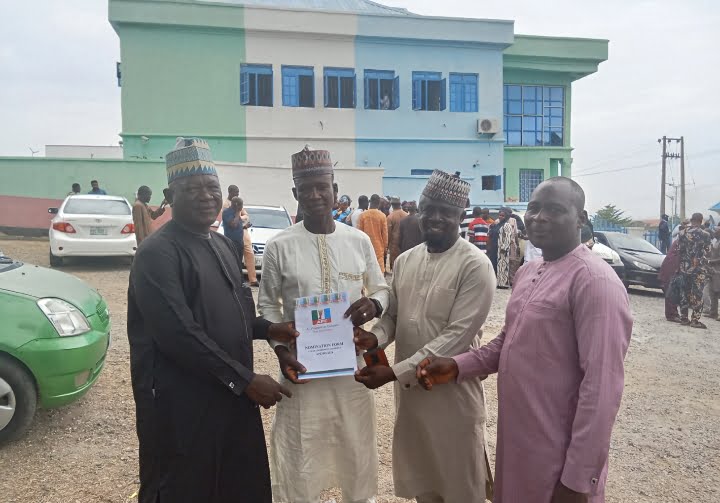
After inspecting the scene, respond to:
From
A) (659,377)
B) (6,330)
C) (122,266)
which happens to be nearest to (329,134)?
(122,266)

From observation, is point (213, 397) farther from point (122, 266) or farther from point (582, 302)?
point (122, 266)

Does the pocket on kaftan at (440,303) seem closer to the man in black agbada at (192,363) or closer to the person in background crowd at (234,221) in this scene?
the man in black agbada at (192,363)

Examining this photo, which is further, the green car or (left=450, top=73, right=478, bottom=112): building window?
(left=450, top=73, right=478, bottom=112): building window

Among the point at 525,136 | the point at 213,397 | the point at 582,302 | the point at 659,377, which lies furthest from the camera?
the point at 525,136

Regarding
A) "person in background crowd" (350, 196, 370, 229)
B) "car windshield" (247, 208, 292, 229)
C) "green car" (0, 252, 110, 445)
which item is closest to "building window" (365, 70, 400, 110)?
"person in background crowd" (350, 196, 370, 229)

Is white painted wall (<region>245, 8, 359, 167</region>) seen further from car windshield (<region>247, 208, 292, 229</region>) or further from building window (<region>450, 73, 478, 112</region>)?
car windshield (<region>247, 208, 292, 229</region>)

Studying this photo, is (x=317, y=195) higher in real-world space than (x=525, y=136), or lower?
lower

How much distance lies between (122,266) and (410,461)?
10.9 meters

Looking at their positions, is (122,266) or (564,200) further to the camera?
(122,266)

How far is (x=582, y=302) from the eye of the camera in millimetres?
1948

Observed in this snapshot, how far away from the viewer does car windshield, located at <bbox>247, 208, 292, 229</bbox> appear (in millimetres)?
12000

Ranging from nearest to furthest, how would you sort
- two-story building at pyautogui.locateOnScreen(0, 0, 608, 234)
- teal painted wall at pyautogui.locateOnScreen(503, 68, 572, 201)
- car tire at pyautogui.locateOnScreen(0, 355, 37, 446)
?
car tire at pyautogui.locateOnScreen(0, 355, 37, 446)
two-story building at pyautogui.locateOnScreen(0, 0, 608, 234)
teal painted wall at pyautogui.locateOnScreen(503, 68, 572, 201)

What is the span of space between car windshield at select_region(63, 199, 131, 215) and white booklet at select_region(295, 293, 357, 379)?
9.94 m

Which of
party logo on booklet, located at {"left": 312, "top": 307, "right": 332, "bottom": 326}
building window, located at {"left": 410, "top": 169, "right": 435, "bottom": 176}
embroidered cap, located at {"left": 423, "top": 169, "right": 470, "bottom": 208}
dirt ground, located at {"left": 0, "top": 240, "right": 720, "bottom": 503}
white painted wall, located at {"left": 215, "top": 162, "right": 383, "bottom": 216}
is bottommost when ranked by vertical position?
dirt ground, located at {"left": 0, "top": 240, "right": 720, "bottom": 503}
